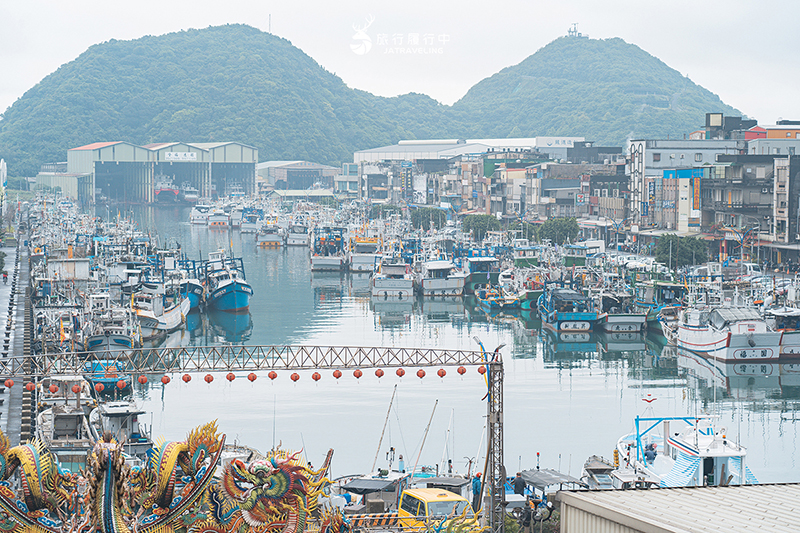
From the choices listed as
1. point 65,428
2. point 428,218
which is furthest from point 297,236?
point 65,428

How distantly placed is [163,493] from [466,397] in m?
21.8

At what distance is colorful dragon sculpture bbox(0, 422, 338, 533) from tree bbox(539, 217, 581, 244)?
213 feet

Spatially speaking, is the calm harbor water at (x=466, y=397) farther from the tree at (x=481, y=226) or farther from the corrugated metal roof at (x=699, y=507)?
the tree at (x=481, y=226)

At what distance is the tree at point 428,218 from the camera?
9631 centimetres

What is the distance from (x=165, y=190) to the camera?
150 metres

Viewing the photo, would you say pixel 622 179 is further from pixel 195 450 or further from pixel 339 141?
pixel 339 141

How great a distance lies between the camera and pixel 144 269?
55.3m

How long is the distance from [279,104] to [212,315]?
444 ft

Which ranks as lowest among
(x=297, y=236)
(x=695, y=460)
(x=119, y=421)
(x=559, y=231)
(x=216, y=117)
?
(x=119, y=421)

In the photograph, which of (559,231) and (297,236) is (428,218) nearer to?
(297,236)

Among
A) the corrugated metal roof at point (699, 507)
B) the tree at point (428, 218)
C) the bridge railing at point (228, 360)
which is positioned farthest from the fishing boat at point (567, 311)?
the tree at point (428, 218)

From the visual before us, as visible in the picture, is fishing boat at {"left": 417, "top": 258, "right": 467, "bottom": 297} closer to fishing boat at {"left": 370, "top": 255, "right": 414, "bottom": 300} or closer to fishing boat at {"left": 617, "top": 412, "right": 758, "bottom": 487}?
fishing boat at {"left": 370, "top": 255, "right": 414, "bottom": 300}

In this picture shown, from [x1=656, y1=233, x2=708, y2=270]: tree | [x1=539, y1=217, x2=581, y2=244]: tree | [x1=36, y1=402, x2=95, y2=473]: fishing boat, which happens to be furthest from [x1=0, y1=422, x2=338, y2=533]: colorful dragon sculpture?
[x1=539, y1=217, x2=581, y2=244]: tree

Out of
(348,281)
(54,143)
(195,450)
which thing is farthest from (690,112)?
(195,450)
